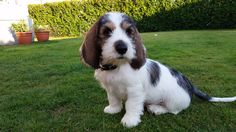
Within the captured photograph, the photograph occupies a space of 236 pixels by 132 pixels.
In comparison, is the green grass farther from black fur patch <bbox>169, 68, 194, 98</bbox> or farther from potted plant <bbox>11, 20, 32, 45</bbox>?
potted plant <bbox>11, 20, 32, 45</bbox>

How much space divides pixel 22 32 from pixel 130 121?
11.6m

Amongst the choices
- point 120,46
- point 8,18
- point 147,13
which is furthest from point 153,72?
point 147,13

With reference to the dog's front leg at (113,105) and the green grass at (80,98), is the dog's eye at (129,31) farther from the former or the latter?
the green grass at (80,98)

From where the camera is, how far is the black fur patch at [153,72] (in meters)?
3.81

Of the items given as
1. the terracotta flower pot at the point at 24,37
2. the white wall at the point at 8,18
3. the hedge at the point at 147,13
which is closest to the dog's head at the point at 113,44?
the terracotta flower pot at the point at 24,37

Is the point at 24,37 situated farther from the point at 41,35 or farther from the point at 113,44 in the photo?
the point at 113,44

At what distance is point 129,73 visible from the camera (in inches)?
138

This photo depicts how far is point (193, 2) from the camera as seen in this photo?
18688mm

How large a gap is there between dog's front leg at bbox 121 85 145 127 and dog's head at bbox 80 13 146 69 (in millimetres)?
303

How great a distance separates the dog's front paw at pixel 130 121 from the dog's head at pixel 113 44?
65cm

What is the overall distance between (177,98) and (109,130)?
1030 mm

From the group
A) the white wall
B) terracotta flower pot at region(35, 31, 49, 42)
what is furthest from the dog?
terracotta flower pot at region(35, 31, 49, 42)

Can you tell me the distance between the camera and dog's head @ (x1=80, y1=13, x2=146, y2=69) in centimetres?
314

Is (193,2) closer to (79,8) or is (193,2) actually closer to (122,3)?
(122,3)
